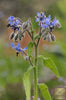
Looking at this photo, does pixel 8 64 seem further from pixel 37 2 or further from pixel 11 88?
Answer: pixel 37 2

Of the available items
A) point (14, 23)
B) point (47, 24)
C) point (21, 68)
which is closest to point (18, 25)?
point (14, 23)

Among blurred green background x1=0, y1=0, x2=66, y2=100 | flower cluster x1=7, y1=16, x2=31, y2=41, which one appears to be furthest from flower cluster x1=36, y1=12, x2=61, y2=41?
blurred green background x1=0, y1=0, x2=66, y2=100

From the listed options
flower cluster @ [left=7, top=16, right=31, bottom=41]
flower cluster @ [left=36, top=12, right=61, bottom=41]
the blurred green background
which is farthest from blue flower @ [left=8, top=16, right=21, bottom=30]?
the blurred green background

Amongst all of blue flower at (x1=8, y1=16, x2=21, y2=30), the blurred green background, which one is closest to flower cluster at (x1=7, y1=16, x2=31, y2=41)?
blue flower at (x1=8, y1=16, x2=21, y2=30)

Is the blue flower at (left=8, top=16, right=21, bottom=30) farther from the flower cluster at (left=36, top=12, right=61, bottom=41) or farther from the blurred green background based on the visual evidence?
the blurred green background

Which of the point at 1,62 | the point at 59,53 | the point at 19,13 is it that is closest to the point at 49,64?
the point at 1,62

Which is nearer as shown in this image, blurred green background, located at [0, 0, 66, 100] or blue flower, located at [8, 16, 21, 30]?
blue flower, located at [8, 16, 21, 30]

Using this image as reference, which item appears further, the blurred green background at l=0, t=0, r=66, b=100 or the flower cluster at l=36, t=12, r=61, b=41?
the blurred green background at l=0, t=0, r=66, b=100

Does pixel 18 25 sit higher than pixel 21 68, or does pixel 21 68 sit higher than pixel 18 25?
Answer: pixel 21 68

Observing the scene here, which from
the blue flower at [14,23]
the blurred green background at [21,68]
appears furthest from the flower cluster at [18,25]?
the blurred green background at [21,68]

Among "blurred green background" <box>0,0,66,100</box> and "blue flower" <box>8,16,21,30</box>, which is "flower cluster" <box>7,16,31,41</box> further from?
"blurred green background" <box>0,0,66,100</box>

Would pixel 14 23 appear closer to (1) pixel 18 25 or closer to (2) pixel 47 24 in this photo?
(1) pixel 18 25
